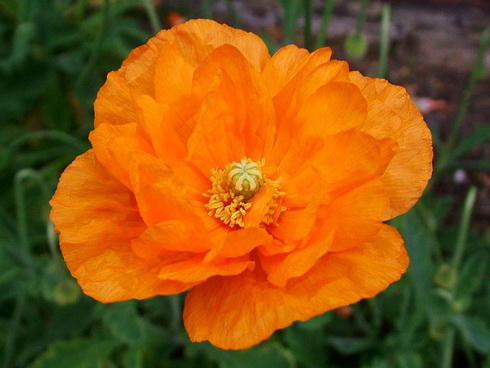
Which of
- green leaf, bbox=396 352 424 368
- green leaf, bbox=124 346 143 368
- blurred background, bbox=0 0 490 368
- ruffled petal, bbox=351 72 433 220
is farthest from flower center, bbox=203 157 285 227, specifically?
green leaf, bbox=396 352 424 368

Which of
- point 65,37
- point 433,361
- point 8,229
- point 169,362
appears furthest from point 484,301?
point 65,37

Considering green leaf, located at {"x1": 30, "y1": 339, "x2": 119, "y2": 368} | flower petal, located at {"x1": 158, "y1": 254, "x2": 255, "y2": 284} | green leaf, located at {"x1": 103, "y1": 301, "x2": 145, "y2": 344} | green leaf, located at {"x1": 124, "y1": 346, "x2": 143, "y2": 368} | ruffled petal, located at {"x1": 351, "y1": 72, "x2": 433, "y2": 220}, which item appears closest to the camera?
flower petal, located at {"x1": 158, "y1": 254, "x2": 255, "y2": 284}

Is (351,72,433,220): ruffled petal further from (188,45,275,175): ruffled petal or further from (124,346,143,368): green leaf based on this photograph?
(124,346,143,368): green leaf

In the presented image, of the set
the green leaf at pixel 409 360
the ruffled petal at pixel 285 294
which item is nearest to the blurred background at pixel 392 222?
the green leaf at pixel 409 360

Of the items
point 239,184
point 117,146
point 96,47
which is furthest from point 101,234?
point 96,47

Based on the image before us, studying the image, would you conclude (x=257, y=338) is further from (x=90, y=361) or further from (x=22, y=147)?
(x=22, y=147)

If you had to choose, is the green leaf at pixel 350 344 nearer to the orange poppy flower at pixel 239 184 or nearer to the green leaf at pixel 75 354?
the green leaf at pixel 75 354

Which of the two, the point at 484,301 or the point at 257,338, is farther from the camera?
the point at 484,301
